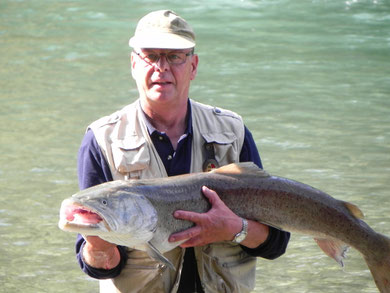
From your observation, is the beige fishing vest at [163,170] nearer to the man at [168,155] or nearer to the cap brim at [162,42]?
the man at [168,155]

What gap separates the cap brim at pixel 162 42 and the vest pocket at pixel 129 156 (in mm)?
440

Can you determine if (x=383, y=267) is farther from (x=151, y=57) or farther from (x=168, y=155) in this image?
(x=151, y=57)

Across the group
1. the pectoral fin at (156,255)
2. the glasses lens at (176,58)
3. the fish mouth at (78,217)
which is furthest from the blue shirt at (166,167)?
the fish mouth at (78,217)

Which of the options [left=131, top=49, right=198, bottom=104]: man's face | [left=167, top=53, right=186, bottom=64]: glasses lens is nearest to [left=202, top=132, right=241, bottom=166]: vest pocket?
[left=131, top=49, right=198, bottom=104]: man's face

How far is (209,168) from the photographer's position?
3725 millimetres

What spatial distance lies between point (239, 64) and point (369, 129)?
3.47 metres

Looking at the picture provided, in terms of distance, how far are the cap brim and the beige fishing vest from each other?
310mm

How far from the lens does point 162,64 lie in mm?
3635

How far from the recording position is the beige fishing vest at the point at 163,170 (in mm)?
3615

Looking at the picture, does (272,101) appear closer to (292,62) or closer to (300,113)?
(300,113)

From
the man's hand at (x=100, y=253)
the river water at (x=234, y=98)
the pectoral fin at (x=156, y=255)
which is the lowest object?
the river water at (x=234, y=98)

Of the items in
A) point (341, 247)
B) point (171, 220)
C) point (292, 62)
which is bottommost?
point (292, 62)

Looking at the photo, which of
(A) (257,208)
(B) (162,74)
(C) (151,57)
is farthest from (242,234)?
(C) (151,57)

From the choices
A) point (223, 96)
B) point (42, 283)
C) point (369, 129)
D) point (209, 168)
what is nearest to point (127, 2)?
point (223, 96)
